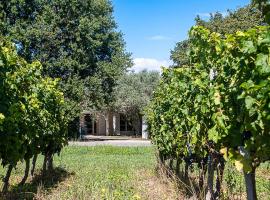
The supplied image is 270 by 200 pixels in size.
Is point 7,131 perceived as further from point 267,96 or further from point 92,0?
point 92,0

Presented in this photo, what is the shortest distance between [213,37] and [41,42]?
91.1ft

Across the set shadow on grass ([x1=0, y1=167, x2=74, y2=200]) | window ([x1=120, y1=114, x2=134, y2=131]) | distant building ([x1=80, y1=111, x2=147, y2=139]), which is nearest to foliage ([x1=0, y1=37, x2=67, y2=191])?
shadow on grass ([x1=0, y1=167, x2=74, y2=200])

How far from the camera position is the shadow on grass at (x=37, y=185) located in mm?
10625

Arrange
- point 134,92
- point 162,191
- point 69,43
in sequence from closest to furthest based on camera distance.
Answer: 1. point 162,191
2. point 69,43
3. point 134,92

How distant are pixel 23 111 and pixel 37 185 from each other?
4.27 meters

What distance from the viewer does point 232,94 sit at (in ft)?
17.5

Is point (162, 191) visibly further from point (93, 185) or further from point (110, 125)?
point (110, 125)

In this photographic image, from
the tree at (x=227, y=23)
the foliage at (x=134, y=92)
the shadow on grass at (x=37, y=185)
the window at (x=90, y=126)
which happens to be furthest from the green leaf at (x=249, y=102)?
the window at (x=90, y=126)

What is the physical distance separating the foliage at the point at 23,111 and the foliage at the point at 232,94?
263 cm

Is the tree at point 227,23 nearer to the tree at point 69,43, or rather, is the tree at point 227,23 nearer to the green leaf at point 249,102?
the tree at point 69,43

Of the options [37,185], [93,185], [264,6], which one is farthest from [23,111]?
[264,6]

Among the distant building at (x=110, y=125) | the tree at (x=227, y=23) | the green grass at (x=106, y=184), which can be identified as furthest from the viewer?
the distant building at (x=110, y=125)

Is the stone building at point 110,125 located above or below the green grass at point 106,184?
above

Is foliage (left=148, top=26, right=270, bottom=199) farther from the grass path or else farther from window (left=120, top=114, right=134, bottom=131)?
window (left=120, top=114, right=134, bottom=131)
